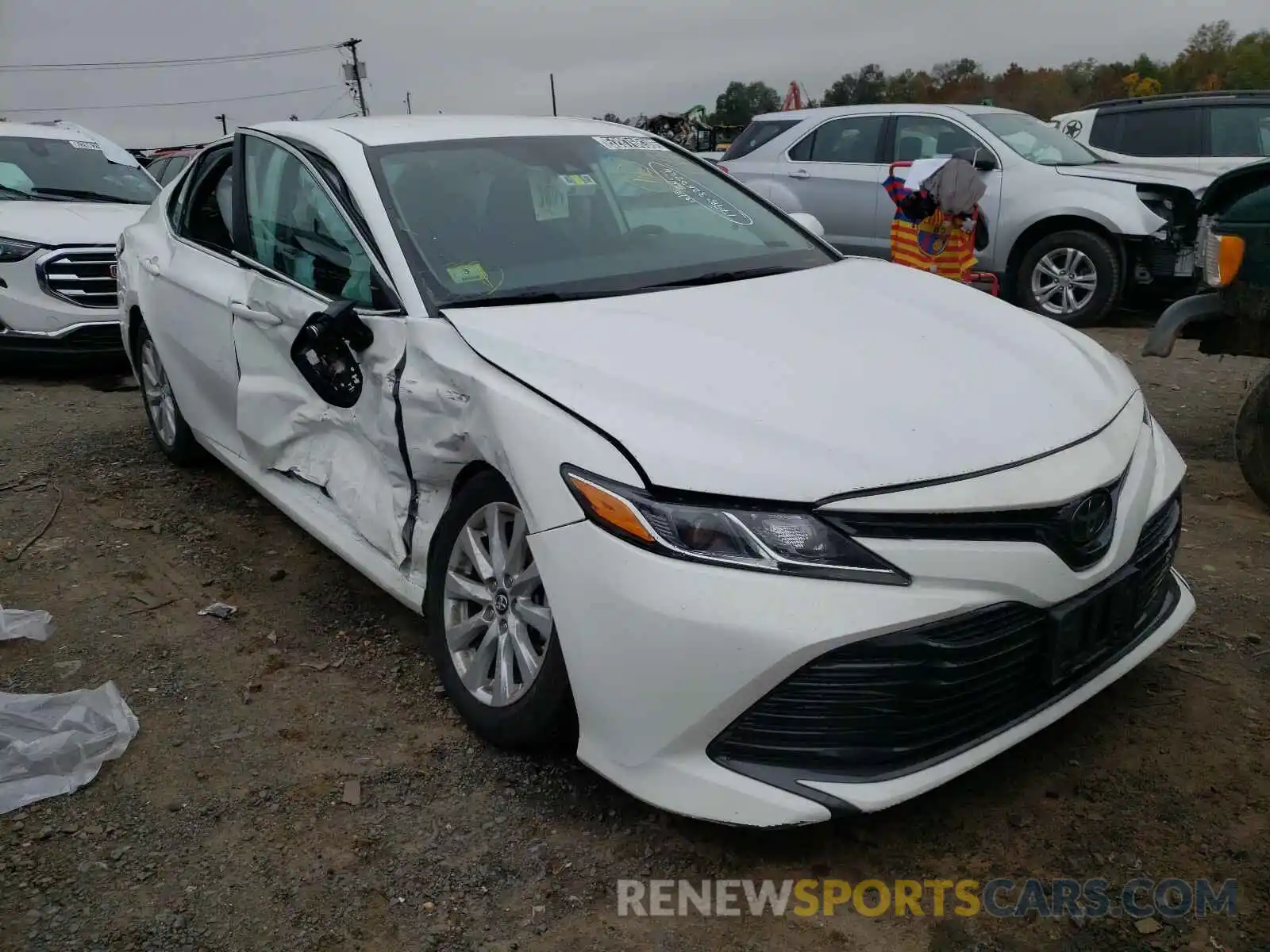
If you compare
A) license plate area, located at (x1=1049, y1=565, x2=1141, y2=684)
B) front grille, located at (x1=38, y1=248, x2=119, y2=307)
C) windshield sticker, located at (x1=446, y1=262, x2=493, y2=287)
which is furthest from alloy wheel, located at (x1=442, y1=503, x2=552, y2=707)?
front grille, located at (x1=38, y1=248, x2=119, y2=307)

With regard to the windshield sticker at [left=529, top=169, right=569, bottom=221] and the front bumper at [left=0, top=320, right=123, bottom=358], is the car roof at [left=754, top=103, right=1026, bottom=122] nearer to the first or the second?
the front bumper at [left=0, top=320, right=123, bottom=358]

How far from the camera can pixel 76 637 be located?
3576mm

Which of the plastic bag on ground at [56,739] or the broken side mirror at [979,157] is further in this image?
the broken side mirror at [979,157]

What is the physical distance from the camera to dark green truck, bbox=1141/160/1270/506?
417 centimetres

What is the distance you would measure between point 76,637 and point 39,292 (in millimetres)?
4621

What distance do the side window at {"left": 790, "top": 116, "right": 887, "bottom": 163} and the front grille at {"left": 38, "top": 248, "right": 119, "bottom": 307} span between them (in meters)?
5.77

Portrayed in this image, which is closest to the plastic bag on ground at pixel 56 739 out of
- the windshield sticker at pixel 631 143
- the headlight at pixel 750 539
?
the headlight at pixel 750 539

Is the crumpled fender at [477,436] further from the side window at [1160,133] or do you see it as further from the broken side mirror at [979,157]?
the side window at [1160,133]

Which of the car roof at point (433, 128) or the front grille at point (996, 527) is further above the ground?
the car roof at point (433, 128)

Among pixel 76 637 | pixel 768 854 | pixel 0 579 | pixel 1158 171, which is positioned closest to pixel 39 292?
pixel 0 579

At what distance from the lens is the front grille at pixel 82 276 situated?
7.27 meters

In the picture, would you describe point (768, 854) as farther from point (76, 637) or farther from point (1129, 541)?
point (76, 637)

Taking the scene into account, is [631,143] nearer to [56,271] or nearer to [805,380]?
[805,380]

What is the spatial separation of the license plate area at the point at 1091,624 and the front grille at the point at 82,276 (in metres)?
6.72
